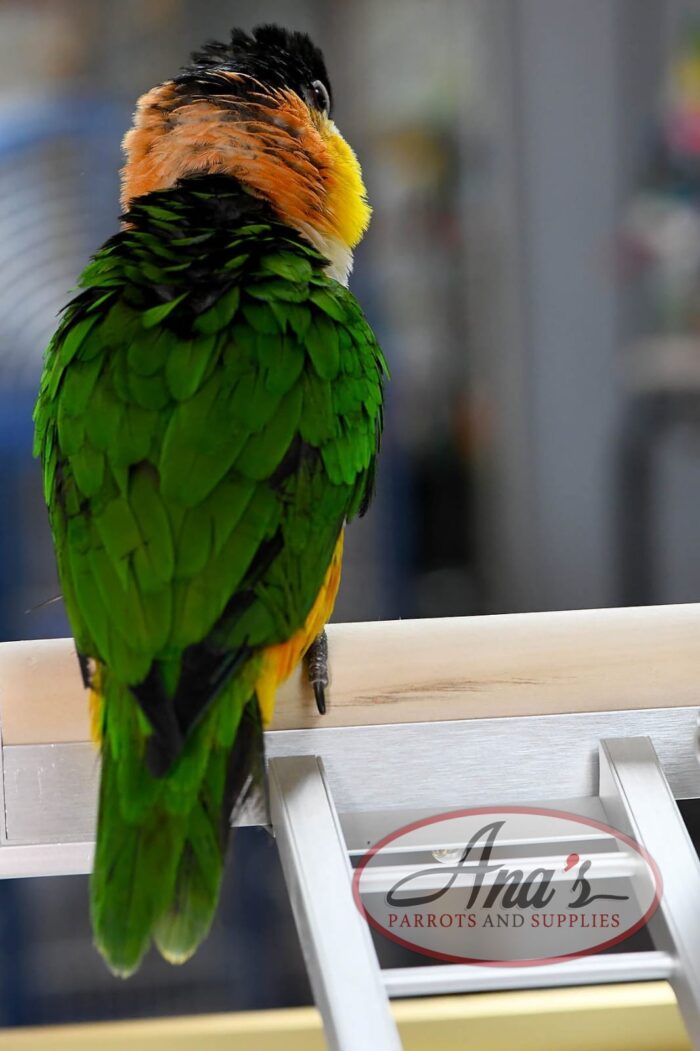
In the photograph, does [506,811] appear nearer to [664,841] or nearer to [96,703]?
[664,841]

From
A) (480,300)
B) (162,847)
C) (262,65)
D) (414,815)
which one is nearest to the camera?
(162,847)

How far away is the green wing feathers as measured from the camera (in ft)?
1.47

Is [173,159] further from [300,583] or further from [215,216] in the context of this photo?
[300,583]

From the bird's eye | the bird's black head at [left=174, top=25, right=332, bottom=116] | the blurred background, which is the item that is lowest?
the blurred background

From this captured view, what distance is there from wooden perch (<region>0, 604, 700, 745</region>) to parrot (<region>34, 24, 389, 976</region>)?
2cm

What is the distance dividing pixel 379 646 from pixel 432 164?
1153 millimetres

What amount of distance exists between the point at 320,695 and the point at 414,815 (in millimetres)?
76

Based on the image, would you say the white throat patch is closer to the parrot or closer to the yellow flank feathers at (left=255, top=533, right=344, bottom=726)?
the parrot

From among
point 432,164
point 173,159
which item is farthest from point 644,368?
point 173,159

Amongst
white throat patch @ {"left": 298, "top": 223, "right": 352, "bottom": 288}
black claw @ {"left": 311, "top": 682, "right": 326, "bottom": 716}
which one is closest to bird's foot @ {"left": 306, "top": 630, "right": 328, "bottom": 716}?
black claw @ {"left": 311, "top": 682, "right": 326, "bottom": 716}

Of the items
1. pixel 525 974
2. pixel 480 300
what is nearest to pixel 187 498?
pixel 525 974

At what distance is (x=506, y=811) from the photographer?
57cm

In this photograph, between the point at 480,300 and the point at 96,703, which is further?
the point at 480,300

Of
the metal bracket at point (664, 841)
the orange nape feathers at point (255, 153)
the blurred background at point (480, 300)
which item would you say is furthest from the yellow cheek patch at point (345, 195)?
the blurred background at point (480, 300)
